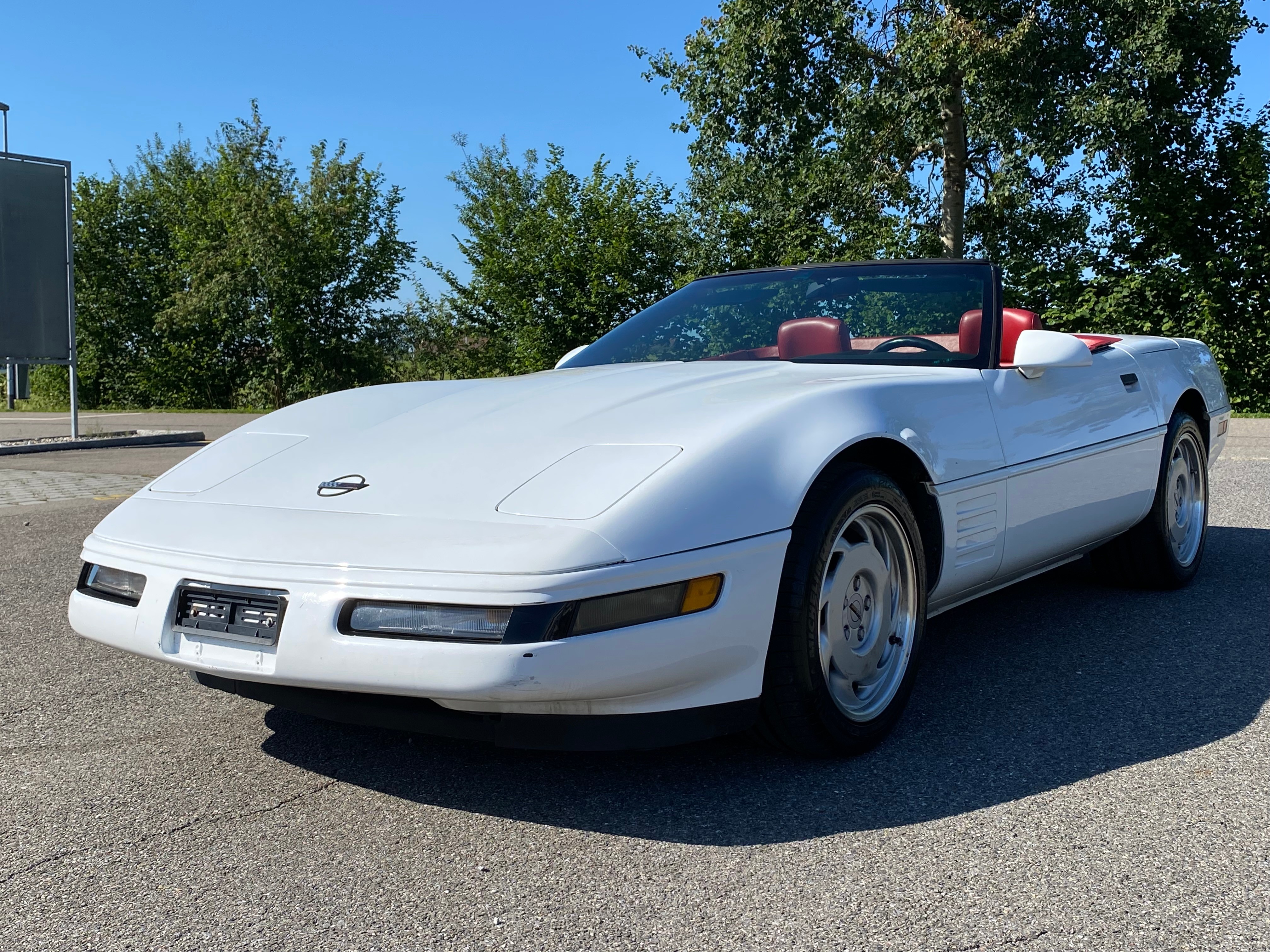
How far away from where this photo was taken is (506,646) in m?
2.29

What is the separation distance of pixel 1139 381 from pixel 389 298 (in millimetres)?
29906

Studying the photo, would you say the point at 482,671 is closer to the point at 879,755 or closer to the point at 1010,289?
the point at 879,755

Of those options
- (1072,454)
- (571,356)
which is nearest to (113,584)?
(571,356)

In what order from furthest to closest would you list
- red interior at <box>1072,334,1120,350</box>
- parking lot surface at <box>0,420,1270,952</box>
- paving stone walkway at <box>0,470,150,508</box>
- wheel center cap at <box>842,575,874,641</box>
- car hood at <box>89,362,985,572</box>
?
paving stone walkway at <box>0,470,150,508</box>
red interior at <box>1072,334,1120,350</box>
wheel center cap at <box>842,575,874,641</box>
car hood at <box>89,362,985,572</box>
parking lot surface at <box>0,420,1270,952</box>

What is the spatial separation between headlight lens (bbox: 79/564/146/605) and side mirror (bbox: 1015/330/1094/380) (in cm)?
253

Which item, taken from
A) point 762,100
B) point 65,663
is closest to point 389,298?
point 762,100

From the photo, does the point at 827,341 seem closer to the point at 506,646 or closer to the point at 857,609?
the point at 857,609

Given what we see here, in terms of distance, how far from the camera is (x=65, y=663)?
3.87m

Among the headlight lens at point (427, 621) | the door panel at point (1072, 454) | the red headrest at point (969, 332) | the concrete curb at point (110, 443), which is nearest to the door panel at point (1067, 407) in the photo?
the door panel at point (1072, 454)

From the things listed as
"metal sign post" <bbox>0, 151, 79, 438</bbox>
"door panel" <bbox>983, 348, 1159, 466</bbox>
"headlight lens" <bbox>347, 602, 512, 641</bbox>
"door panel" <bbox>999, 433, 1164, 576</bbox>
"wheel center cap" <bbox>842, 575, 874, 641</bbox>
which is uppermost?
"metal sign post" <bbox>0, 151, 79, 438</bbox>

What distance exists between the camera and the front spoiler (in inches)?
95.7

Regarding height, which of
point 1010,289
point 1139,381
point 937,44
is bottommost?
point 1139,381

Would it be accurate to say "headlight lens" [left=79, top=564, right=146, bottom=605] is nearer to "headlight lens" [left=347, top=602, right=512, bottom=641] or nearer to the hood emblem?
the hood emblem

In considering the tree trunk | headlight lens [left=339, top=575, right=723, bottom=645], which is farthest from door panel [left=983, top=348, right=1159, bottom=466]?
the tree trunk
